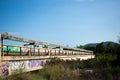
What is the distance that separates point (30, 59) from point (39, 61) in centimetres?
255

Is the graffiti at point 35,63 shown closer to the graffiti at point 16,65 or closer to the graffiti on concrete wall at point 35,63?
the graffiti on concrete wall at point 35,63

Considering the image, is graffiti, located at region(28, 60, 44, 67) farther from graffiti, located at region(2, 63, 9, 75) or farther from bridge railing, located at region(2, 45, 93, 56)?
graffiti, located at region(2, 63, 9, 75)

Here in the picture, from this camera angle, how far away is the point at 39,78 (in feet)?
54.8

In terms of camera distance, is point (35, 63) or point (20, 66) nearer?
point (20, 66)

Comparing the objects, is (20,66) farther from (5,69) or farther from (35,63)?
(35,63)

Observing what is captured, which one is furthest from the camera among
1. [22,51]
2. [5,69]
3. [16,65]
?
[22,51]

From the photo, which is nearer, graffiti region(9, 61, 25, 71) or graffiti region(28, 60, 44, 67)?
graffiti region(9, 61, 25, 71)

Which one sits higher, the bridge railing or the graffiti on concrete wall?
the bridge railing

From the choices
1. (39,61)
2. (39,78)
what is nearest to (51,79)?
(39,78)

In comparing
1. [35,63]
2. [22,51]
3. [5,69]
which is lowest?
[35,63]

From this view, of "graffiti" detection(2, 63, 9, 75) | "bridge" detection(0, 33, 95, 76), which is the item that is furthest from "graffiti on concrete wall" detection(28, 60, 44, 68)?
"graffiti" detection(2, 63, 9, 75)

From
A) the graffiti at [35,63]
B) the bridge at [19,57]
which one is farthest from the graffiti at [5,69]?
the graffiti at [35,63]

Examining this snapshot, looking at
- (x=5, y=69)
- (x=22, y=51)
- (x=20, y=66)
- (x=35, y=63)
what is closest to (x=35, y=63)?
(x=35, y=63)

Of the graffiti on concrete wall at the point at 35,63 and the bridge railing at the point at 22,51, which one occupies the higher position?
the bridge railing at the point at 22,51
